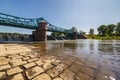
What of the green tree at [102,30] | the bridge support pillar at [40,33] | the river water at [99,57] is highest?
the green tree at [102,30]

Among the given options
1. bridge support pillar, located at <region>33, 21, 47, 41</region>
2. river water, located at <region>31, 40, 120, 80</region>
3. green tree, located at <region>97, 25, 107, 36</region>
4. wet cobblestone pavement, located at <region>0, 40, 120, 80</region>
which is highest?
green tree, located at <region>97, 25, 107, 36</region>

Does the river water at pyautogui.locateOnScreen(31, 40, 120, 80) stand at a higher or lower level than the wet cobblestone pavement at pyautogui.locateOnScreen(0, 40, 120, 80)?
lower

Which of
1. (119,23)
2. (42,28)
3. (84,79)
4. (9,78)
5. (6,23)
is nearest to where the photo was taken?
(9,78)

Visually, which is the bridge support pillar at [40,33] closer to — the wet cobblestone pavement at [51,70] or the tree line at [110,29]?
the wet cobblestone pavement at [51,70]

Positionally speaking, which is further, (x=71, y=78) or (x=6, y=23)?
(x=6, y=23)

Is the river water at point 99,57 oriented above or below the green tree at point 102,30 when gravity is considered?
below

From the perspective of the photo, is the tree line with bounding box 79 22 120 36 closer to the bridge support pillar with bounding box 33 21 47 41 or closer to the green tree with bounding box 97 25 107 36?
the green tree with bounding box 97 25 107 36

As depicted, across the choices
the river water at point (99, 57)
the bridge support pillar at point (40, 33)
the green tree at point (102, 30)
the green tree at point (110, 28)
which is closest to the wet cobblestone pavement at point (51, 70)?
the river water at point (99, 57)

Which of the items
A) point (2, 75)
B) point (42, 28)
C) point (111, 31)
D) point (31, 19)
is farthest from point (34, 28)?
point (111, 31)

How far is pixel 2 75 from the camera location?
2.87 m

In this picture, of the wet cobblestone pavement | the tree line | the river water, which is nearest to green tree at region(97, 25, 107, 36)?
the tree line

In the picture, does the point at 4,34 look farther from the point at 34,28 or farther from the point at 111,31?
the point at 111,31

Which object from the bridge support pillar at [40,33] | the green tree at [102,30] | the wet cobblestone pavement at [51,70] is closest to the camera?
the wet cobblestone pavement at [51,70]

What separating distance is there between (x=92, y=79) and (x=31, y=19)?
47.8m
